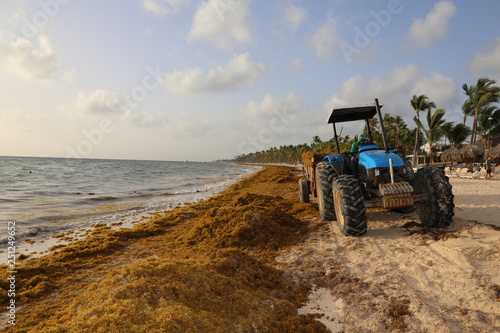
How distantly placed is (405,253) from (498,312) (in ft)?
5.68

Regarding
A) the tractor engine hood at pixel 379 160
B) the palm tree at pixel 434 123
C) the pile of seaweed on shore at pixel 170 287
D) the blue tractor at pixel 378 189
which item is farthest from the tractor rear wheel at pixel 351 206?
the palm tree at pixel 434 123

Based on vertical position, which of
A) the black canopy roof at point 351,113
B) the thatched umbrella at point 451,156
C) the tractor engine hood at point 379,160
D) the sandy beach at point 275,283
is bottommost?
the sandy beach at point 275,283

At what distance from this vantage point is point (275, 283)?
3.76 meters

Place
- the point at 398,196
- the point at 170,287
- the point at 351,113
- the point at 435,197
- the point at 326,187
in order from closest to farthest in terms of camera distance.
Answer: the point at 170,287 < the point at 398,196 < the point at 435,197 < the point at 326,187 < the point at 351,113

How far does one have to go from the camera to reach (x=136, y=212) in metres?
10.8

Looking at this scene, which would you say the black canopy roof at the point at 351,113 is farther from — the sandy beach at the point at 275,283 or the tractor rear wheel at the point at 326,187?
the sandy beach at the point at 275,283

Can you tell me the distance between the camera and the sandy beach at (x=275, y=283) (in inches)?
104

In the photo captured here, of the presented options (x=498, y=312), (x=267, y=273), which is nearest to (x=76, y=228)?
(x=267, y=273)

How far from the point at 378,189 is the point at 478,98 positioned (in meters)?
44.0

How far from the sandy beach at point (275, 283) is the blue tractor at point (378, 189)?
38cm

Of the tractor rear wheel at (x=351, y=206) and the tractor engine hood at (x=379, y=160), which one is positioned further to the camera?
the tractor engine hood at (x=379, y=160)

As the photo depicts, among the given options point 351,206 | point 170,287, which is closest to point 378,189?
point 351,206

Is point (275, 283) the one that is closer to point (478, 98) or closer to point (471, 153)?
point (471, 153)

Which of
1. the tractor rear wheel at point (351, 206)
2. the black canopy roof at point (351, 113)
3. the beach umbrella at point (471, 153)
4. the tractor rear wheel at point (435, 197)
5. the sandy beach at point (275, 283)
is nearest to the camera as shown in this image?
the sandy beach at point (275, 283)
